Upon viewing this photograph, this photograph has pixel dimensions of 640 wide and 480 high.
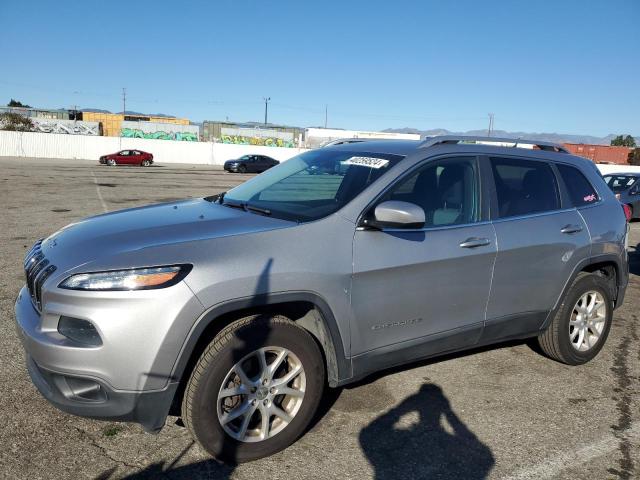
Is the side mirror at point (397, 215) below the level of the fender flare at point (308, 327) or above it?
above

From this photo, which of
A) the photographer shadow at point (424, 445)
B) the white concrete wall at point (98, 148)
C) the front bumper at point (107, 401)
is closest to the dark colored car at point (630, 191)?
the photographer shadow at point (424, 445)

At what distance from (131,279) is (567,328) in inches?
135

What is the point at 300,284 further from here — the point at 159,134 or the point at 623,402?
the point at 159,134

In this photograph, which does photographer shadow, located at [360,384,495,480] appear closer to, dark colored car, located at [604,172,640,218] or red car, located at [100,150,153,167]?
dark colored car, located at [604,172,640,218]

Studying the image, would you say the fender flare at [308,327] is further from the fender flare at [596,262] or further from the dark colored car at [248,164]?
the dark colored car at [248,164]

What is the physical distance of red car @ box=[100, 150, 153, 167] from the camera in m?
40.2

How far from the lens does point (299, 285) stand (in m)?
2.87

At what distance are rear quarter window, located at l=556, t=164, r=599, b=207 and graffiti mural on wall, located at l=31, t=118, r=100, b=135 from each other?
69.8 meters

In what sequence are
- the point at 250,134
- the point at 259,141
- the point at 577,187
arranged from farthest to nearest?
the point at 250,134 < the point at 259,141 < the point at 577,187

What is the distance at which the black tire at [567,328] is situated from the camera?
14.0 feet

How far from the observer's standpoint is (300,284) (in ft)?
9.41

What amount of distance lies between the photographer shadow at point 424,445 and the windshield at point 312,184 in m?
1.40

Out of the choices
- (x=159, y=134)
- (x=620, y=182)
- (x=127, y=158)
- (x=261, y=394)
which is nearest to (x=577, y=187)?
(x=261, y=394)

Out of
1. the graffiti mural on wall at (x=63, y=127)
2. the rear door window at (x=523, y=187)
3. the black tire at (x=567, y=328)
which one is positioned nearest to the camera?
the rear door window at (x=523, y=187)
